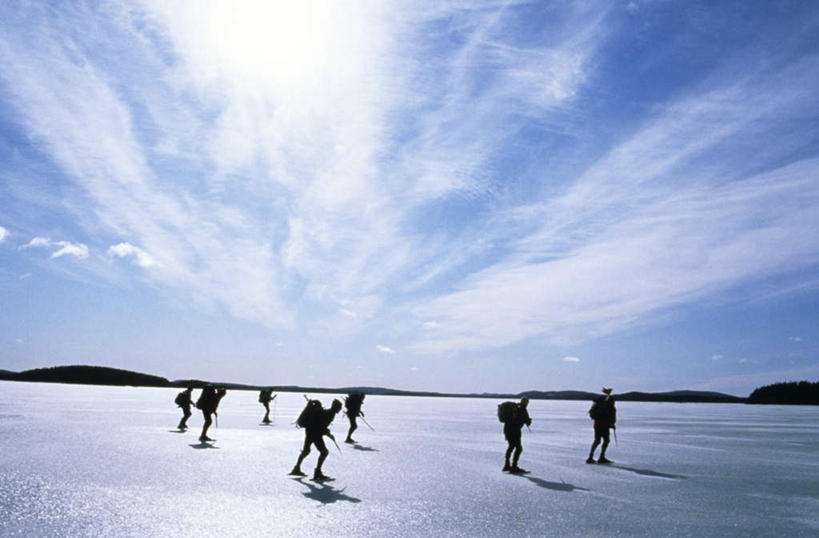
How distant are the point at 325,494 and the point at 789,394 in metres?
189

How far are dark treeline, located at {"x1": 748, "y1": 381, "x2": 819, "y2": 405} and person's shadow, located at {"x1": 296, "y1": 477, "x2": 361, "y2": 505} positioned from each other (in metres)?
179

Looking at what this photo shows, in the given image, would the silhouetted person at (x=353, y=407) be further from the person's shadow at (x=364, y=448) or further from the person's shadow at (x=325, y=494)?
the person's shadow at (x=325, y=494)

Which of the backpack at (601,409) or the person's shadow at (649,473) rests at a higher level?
the backpack at (601,409)

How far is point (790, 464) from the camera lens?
1605 cm

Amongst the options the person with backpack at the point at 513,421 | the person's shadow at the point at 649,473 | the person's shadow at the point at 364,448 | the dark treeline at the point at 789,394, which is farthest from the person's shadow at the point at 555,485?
the dark treeline at the point at 789,394

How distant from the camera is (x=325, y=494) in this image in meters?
9.98

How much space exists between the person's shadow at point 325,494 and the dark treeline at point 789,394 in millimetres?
178938

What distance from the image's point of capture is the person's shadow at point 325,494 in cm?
950

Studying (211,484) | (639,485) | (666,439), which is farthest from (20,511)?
(666,439)

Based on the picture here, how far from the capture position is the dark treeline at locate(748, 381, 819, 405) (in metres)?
152

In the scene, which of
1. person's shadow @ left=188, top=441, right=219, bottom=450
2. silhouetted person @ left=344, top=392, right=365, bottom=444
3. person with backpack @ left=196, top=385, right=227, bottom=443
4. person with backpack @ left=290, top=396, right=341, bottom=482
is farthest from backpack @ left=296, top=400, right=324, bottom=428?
silhouetted person @ left=344, top=392, right=365, bottom=444

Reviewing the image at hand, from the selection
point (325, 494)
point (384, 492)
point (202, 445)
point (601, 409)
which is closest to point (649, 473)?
point (601, 409)

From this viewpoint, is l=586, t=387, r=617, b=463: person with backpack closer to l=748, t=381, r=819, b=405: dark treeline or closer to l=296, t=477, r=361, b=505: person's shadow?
l=296, t=477, r=361, b=505: person's shadow

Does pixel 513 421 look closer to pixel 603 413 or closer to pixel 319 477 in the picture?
pixel 603 413
